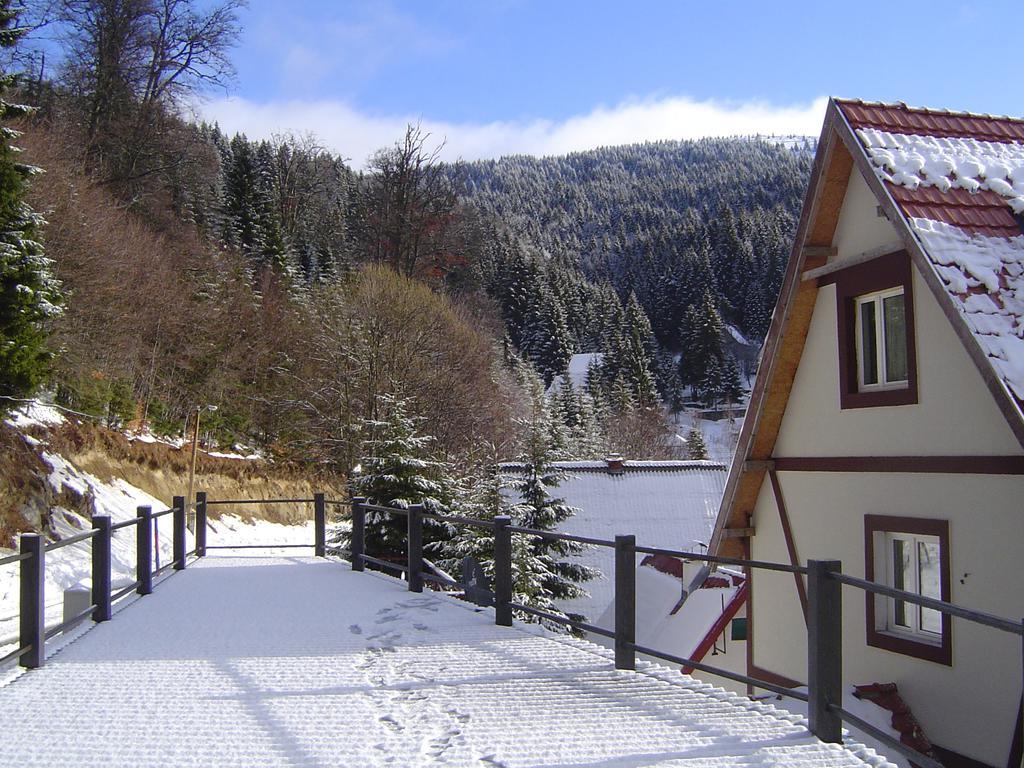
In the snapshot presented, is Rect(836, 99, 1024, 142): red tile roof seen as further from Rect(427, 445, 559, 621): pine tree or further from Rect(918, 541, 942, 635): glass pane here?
Rect(427, 445, 559, 621): pine tree

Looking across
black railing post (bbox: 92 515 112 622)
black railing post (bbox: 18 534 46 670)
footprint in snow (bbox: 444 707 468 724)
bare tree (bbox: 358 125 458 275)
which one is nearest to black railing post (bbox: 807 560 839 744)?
footprint in snow (bbox: 444 707 468 724)

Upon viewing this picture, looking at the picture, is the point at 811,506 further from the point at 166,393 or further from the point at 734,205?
the point at 734,205

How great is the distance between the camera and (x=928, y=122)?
949 centimetres

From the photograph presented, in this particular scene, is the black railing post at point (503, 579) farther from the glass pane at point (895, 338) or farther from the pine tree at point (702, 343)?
the pine tree at point (702, 343)

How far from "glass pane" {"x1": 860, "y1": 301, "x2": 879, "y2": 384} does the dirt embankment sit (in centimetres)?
1247

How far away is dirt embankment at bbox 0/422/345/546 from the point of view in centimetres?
1518

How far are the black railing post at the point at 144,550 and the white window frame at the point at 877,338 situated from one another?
7375 mm

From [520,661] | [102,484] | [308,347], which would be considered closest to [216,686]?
[520,661]

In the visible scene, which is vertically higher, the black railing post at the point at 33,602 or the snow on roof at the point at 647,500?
the black railing post at the point at 33,602

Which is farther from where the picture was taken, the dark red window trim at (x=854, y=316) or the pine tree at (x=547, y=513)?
the pine tree at (x=547, y=513)

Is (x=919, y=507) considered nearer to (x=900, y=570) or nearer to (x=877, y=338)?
(x=900, y=570)

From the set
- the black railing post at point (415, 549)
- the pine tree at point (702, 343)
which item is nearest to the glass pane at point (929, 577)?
the black railing post at point (415, 549)

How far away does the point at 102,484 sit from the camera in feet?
61.0

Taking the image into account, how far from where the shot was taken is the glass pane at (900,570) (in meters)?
8.50
